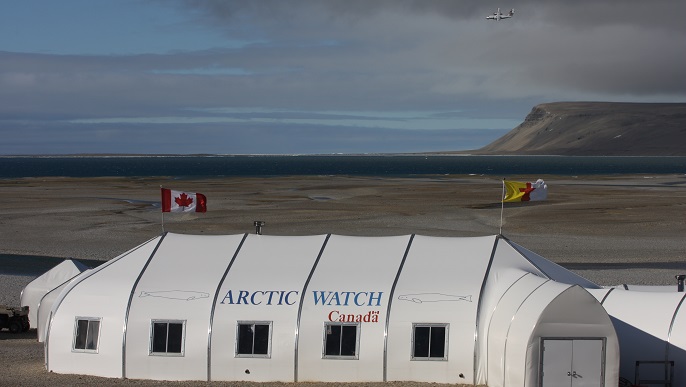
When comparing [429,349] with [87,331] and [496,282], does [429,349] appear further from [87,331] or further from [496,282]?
[87,331]

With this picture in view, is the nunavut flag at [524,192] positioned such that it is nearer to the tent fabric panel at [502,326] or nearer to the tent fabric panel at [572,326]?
the tent fabric panel at [502,326]

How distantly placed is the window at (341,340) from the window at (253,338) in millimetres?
1603

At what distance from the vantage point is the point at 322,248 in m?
28.6

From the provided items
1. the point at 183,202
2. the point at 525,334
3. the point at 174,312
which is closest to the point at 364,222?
the point at 183,202

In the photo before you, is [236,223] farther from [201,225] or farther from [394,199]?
[394,199]

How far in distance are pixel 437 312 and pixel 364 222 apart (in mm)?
44663

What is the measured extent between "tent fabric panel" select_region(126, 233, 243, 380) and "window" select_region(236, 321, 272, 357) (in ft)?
Result: 3.04

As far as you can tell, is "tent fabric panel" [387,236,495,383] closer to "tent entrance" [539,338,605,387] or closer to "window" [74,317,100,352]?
"tent entrance" [539,338,605,387]

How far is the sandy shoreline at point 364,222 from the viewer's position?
155ft

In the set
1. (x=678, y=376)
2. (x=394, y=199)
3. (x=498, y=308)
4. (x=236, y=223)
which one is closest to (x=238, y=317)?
(x=498, y=308)

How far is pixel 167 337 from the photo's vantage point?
26.0 m

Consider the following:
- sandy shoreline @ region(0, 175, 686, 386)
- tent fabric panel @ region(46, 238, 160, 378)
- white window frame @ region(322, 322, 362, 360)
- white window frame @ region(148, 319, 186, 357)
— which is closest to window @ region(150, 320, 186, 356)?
white window frame @ region(148, 319, 186, 357)

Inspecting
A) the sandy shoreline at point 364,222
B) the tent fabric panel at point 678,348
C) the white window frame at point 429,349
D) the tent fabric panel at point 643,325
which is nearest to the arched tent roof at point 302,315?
the white window frame at point 429,349

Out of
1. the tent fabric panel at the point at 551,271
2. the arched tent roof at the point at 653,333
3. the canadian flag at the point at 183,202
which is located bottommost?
the arched tent roof at the point at 653,333
